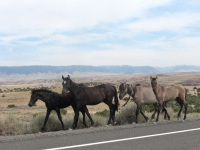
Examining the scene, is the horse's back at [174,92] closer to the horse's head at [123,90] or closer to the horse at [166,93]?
the horse at [166,93]

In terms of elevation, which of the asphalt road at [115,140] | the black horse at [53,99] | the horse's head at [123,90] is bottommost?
the asphalt road at [115,140]

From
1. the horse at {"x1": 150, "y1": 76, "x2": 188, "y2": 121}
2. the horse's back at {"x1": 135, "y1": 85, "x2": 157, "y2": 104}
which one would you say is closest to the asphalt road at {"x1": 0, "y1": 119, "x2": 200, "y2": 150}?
the horse at {"x1": 150, "y1": 76, "x2": 188, "y2": 121}

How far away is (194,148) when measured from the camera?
806 cm

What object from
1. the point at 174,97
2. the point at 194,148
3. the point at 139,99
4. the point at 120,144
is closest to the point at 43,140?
the point at 120,144

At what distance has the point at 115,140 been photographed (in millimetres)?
9289

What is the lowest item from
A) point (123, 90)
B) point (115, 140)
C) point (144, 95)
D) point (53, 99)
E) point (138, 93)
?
point (115, 140)

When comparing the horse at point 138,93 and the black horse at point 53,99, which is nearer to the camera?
the black horse at point 53,99

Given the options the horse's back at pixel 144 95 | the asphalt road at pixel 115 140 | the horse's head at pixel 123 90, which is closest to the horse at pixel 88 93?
the horse's head at pixel 123 90

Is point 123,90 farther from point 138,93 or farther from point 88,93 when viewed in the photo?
point 88,93

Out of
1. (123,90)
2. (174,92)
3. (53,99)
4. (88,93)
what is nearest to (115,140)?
(88,93)

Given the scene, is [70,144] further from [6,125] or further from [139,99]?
[139,99]

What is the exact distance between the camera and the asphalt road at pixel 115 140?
328 inches

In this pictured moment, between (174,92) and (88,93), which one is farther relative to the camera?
(174,92)

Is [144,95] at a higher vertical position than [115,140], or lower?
higher
